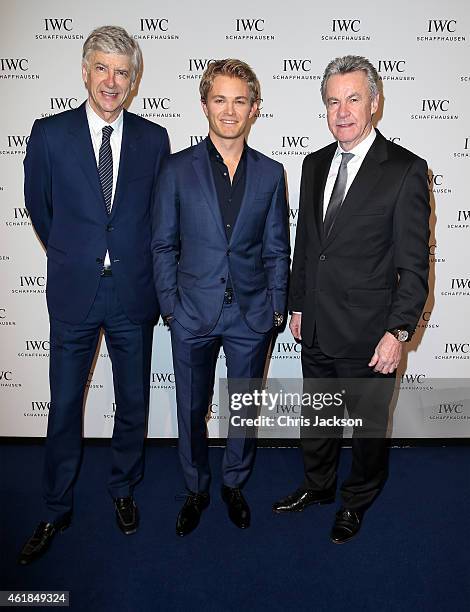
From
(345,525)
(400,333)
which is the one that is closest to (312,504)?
(345,525)

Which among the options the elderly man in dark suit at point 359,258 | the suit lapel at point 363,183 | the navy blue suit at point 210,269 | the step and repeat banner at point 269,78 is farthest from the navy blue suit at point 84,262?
the suit lapel at point 363,183

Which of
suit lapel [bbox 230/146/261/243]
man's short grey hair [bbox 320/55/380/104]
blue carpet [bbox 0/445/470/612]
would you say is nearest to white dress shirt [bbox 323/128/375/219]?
man's short grey hair [bbox 320/55/380/104]

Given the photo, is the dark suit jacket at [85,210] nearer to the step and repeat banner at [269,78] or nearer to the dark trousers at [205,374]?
the dark trousers at [205,374]

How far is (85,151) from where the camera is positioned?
2369 mm

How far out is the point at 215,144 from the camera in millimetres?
2475

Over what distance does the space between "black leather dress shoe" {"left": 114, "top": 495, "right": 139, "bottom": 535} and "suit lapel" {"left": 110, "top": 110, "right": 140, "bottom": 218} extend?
139 centimetres

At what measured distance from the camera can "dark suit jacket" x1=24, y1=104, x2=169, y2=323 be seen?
7.80 feet

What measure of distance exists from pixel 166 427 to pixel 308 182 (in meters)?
1.78

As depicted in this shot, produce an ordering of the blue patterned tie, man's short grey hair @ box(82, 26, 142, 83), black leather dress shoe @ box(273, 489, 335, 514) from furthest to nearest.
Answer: black leather dress shoe @ box(273, 489, 335, 514), the blue patterned tie, man's short grey hair @ box(82, 26, 142, 83)

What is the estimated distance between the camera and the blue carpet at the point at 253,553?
7.64 feet

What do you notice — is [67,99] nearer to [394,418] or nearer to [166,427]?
[166,427]

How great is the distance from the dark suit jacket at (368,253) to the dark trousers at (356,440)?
10 centimetres

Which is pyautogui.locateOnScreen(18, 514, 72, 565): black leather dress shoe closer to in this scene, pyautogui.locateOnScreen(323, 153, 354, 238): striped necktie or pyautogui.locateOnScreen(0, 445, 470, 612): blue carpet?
pyautogui.locateOnScreen(0, 445, 470, 612): blue carpet

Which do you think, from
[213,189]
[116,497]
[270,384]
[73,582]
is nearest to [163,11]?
[213,189]
